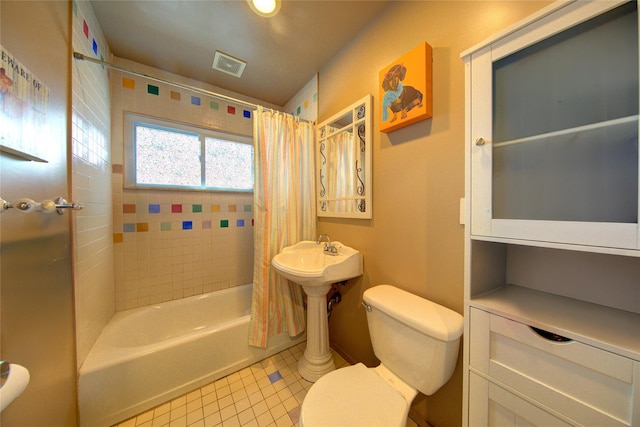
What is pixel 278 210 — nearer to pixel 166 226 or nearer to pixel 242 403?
pixel 166 226

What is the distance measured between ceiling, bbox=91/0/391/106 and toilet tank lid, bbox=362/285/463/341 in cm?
174

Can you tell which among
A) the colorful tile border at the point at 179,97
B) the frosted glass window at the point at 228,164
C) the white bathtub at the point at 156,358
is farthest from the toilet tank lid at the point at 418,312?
the colorful tile border at the point at 179,97

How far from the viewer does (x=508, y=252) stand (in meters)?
0.87

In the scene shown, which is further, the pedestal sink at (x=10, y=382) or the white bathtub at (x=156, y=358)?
the white bathtub at (x=156, y=358)

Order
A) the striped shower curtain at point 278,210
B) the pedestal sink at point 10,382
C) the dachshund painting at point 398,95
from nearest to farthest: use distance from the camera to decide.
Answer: the pedestal sink at point 10,382, the dachshund painting at point 398,95, the striped shower curtain at point 278,210

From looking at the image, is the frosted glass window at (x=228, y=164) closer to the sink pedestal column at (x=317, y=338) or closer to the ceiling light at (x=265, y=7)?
the ceiling light at (x=265, y=7)

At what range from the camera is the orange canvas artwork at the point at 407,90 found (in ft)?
3.43

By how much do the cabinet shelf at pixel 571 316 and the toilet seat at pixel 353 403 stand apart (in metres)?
0.53

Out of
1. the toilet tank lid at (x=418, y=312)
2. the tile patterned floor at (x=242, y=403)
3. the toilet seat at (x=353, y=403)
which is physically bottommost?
the tile patterned floor at (x=242, y=403)

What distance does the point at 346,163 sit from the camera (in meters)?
1.60

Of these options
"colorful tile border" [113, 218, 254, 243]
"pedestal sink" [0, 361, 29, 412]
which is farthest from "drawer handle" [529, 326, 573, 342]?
"colorful tile border" [113, 218, 254, 243]

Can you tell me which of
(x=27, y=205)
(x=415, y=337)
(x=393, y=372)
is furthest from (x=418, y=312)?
(x=27, y=205)

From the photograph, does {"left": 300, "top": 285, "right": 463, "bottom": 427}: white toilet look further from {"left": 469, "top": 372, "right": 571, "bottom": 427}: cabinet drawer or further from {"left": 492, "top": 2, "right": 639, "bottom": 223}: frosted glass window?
{"left": 492, "top": 2, "right": 639, "bottom": 223}: frosted glass window

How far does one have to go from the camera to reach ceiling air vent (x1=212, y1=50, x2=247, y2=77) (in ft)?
5.52
